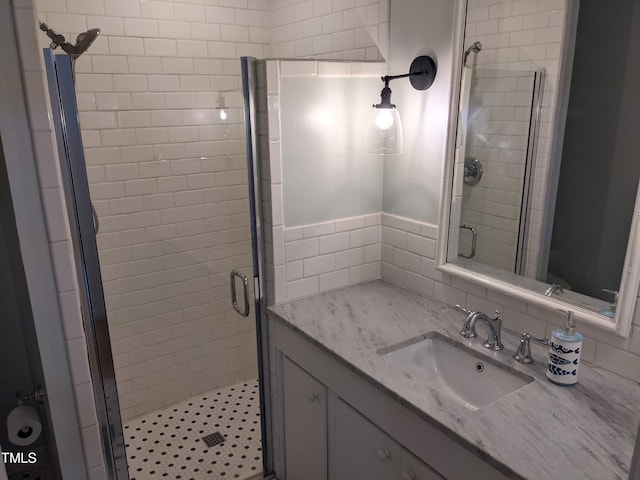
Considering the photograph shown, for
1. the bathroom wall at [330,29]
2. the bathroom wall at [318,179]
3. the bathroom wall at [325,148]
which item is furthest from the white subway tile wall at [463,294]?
the bathroom wall at [330,29]

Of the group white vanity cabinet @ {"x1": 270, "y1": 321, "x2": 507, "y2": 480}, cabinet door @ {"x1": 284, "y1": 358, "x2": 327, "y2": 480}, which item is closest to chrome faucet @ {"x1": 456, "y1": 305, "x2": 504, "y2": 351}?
white vanity cabinet @ {"x1": 270, "y1": 321, "x2": 507, "y2": 480}

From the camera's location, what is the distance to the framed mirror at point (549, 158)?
1.43 metres

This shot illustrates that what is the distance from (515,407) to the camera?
134 cm

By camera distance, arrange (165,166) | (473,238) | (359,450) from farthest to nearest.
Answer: (165,166) < (473,238) < (359,450)

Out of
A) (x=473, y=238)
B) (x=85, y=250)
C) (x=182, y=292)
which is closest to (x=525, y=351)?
(x=473, y=238)

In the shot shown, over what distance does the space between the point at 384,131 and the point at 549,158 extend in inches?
23.3

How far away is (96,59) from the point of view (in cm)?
230

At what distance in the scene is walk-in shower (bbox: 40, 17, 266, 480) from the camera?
2.45 metres

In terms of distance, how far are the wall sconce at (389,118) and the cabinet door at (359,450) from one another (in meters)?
0.97

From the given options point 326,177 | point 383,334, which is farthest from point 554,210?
point 326,177

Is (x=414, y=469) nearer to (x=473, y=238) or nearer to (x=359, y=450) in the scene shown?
(x=359, y=450)

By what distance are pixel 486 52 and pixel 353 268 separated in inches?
40.2

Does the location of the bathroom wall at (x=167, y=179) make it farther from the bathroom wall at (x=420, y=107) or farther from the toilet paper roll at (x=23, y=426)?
the toilet paper roll at (x=23, y=426)

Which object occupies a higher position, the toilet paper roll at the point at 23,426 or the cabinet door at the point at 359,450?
the toilet paper roll at the point at 23,426
